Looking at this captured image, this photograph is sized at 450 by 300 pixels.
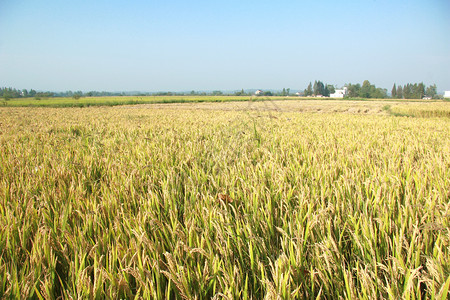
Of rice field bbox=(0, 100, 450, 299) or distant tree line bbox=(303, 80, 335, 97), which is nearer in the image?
rice field bbox=(0, 100, 450, 299)

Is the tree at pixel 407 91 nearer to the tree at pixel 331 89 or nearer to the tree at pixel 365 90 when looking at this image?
the tree at pixel 365 90

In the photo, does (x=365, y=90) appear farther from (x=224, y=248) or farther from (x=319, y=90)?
(x=224, y=248)

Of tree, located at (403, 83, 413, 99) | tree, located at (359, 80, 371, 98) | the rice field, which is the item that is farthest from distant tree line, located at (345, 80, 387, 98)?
the rice field

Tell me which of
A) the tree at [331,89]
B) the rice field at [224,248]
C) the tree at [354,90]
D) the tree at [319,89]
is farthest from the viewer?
the tree at [331,89]

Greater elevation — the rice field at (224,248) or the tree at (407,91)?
the tree at (407,91)

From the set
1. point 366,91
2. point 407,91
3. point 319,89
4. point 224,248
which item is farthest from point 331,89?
point 224,248

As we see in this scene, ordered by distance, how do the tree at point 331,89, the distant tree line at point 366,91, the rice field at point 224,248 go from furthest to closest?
the tree at point 331,89, the distant tree line at point 366,91, the rice field at point 224,248

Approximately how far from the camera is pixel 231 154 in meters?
2.64

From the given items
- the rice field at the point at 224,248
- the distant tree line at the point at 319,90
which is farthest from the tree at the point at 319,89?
the rice field at the point at 224,248

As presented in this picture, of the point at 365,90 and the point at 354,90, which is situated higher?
the point at 354,90

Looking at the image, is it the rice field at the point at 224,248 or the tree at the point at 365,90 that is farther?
the tree at the point at 365,90

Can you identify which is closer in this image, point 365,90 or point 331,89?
point 365,90

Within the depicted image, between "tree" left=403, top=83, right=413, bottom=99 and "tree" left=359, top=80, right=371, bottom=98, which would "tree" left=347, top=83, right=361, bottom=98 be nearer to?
"tree" left=359, top=80, right=371, bottom=98

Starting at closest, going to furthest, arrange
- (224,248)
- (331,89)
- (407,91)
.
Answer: (224,248), (407,91), (331,89)
